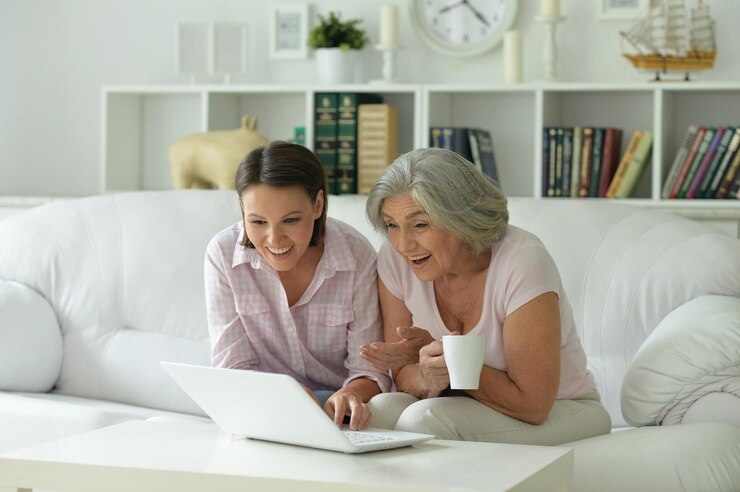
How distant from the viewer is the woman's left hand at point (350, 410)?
189 cm

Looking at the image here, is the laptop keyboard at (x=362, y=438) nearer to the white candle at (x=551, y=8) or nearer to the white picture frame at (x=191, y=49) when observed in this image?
the white candle at (x=551, y=8)

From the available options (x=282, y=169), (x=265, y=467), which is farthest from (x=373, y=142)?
(x=265, y=467)

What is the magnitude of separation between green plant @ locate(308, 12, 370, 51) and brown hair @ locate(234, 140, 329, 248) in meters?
1.77

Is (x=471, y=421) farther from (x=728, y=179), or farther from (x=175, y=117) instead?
(x=175, y=117)

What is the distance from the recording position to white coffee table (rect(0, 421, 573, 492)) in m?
1.50

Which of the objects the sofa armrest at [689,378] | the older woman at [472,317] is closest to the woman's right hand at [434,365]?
the older woman at [472,317]

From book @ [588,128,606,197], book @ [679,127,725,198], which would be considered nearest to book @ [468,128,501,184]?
book @ [588,128,606,197]

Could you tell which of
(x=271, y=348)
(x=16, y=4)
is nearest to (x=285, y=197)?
(x=271, y=348)

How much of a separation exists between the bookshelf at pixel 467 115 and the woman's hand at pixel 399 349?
1.67m

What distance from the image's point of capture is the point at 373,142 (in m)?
3.80

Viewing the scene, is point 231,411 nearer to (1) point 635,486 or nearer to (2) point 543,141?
(1) point 635,486

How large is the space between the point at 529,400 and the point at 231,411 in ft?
1.84

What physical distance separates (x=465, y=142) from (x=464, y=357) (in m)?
2.08

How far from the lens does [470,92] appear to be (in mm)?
3914
